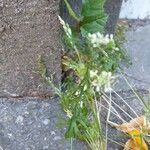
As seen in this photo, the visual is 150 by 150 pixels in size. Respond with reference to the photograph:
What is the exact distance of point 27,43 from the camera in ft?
5.16

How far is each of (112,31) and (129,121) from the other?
0.44 meters

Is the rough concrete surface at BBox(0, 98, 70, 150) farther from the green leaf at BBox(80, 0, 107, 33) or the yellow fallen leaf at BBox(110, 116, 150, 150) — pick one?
the green leaf at BBox(80, 0, 107, 33)

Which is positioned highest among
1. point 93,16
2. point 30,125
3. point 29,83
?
point 93,16

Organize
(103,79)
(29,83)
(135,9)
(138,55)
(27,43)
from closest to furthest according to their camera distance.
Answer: (103,79) → (27,43) → (29,83) → (138,55) → (135,9)

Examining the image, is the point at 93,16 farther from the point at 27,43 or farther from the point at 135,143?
the point at 135,143

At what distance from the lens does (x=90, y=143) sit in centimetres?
147

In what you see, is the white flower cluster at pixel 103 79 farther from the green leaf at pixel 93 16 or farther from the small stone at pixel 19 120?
the small stone at pixel 19 120

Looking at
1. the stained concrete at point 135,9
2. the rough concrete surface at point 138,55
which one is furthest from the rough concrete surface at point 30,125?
the stained concrete at point 135,9

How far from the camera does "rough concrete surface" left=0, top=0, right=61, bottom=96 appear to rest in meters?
1.49

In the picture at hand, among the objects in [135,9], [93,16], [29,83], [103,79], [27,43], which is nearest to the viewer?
[103,79]

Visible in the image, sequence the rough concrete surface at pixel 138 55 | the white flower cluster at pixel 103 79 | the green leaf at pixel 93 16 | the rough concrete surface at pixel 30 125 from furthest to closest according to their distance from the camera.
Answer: the rough concrete surface at pixel 138 55 → the rough concrete surface at pixel 30 125 → the green leaf at pixel 93 16 → the white flower cluster at pixel 103 79

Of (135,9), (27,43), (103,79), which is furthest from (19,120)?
(135,9)

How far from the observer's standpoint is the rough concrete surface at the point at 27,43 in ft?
4.88

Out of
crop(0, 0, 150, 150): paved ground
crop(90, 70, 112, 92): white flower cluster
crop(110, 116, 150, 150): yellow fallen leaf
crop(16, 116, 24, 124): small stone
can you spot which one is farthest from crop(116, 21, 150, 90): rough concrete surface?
crop(90, 70, 112, 92): white flower cluster
